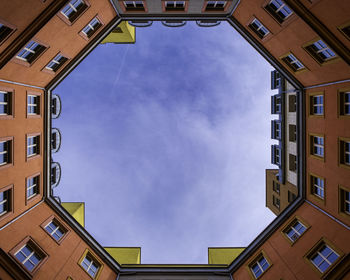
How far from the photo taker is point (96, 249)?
24766mm

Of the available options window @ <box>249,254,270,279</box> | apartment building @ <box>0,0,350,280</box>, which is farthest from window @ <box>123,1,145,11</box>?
window @ <box>249,254,270,279</box>

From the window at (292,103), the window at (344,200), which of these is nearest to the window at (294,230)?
the window at (344,200)

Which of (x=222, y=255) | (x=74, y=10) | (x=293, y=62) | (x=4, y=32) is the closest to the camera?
(x=4, y=32)

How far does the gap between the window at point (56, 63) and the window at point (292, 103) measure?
84.5 feet

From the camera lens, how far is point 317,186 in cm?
2203

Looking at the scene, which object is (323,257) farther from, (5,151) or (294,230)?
(5,151)

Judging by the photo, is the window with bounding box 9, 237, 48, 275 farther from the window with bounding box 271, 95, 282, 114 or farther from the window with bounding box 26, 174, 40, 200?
the window with bounding box 271, 95, 282, 114

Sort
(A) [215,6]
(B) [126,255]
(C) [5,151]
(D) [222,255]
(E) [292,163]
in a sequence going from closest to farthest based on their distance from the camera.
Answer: (C) [5,151] < (A) [215,6] < (E) [292,163] < (B) [126,255] < (D) [222,255]

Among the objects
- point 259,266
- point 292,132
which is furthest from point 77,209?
point 292,132

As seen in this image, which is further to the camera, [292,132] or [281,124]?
[281,124]

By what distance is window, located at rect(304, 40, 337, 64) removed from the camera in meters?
18.5

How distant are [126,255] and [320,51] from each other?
3291 centimetres

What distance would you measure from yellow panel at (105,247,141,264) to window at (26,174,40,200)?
47.5 feet

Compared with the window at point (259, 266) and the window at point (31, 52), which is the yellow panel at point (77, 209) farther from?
the window at point (259, 266)
